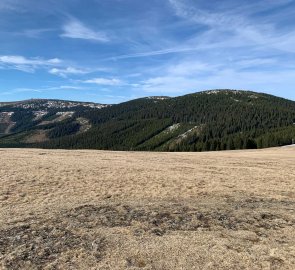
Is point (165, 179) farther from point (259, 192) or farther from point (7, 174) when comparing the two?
point (7, 174)

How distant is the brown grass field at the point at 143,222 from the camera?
14.1 m

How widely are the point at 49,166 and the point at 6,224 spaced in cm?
2202

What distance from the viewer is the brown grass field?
46.2 feet

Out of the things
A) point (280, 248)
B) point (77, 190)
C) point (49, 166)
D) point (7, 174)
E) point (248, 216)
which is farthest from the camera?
point (49, 166)

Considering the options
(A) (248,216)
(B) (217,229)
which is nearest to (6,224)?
(B) (217,229)

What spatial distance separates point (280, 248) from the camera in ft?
50.4

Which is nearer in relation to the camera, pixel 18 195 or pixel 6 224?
pixel 6 224

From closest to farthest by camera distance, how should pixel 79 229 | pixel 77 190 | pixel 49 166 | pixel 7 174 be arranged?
pixel 79 229 < pixel 77 190 < pixel 7 174 < pixel 49 166

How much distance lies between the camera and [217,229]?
1811 centimetres

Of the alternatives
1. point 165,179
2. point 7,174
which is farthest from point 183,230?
point 7,174

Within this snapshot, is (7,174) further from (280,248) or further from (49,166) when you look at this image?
(280,248)

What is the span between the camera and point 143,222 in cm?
1898

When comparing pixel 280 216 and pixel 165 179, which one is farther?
pixel 165 179

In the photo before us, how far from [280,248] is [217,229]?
3.48 m
